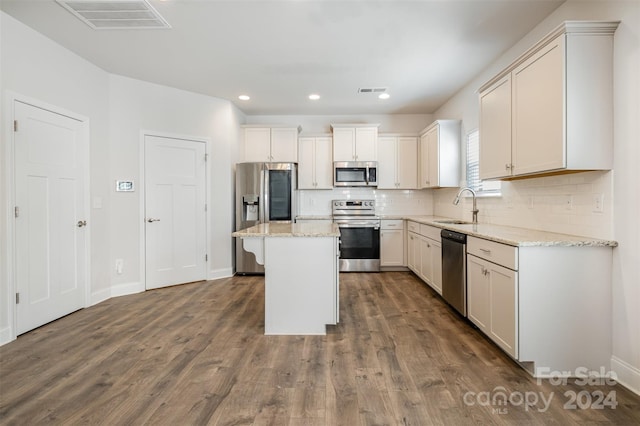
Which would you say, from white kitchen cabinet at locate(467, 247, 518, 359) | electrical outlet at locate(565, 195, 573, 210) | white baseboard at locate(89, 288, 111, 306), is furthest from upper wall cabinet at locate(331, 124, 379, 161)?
white baseboard at locate(89, 288, 111, 306)

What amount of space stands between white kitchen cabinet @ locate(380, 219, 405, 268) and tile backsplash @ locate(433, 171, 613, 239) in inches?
63.4

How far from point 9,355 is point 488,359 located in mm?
3620

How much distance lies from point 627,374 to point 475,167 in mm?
2653

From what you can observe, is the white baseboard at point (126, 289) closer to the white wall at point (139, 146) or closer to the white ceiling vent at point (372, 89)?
the white wall at point (139, 146)

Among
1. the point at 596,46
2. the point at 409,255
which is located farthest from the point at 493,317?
the point at 409,255

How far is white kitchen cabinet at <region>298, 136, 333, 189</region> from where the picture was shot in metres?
5.43

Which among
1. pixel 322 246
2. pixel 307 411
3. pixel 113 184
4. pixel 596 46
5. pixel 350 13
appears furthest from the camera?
pixel 113 184

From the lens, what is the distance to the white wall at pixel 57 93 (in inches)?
103

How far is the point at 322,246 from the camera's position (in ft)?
9.25

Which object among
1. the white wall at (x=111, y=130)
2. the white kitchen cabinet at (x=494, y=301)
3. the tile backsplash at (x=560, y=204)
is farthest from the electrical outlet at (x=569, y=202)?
the white wall at (x=111, y=130)

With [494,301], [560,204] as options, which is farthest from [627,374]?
[560,204]

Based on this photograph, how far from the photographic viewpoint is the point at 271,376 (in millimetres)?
2098

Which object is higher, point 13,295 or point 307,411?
point 13,295

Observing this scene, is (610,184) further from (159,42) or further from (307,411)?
(159,42)
